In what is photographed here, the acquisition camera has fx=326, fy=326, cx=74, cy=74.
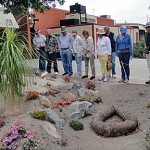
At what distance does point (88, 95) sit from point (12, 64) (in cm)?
256

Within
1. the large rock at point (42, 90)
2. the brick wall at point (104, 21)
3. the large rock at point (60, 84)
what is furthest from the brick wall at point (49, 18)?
the large rock at point (42, 90)

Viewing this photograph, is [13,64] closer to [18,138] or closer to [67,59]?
[18,138]

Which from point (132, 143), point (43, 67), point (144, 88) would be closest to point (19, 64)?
point (132, 143)

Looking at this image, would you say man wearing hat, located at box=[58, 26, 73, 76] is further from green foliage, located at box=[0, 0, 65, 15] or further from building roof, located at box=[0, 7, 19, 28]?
green foliage, located at box=[0, 0, 65, 15]

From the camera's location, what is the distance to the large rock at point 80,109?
23.9 ft

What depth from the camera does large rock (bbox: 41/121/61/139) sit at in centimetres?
613

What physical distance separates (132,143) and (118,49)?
4718mm

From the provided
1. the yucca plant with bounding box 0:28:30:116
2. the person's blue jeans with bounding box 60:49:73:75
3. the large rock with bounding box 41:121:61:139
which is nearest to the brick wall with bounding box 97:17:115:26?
the person's blue jeans with bounding box 60:49:73:75

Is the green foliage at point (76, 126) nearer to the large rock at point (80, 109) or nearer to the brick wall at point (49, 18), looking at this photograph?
the large rock at point (80, 109)

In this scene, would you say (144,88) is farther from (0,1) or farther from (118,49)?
(0,1)

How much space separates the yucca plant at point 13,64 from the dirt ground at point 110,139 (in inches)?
24.4

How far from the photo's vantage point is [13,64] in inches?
258

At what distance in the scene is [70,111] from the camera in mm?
7652

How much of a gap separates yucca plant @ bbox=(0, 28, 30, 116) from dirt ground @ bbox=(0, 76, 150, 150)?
62 cm
